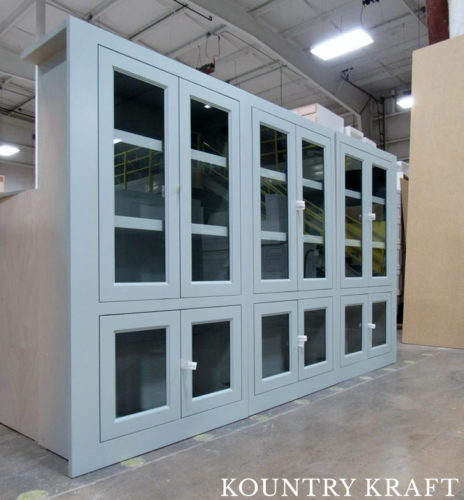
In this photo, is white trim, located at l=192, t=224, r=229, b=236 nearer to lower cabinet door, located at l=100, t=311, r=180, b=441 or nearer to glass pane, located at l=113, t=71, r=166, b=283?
glass pane, located at l=113, t=71, r=166, b=283

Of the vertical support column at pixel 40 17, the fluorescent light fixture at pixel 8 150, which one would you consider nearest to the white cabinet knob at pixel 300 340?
the vertical support column at pixel 40 17

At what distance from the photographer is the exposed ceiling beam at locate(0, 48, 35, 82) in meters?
5.51

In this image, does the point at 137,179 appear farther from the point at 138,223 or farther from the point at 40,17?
the point at 40,17

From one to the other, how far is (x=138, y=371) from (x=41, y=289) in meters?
0.51

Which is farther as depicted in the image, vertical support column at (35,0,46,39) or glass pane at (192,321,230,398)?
vertical support column at (35,0,46,39)

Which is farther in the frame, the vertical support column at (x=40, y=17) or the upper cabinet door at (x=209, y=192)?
the vertical support column at (x=40, y=17)

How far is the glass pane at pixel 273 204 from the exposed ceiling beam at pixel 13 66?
4590 mm

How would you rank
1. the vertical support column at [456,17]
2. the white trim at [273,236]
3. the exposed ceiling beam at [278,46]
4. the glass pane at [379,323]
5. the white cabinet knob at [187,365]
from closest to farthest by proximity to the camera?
1. the white cabinet knob at [187,365]
2. the white trim at [273,236]
3. the glass pane at [379,323]
4. the vertical support column at [456,17]
5. the exposed ceiling beam at [278,46]

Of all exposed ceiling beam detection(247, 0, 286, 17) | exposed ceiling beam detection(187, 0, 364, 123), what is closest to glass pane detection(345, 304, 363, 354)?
exposed ceiling beam detection(187, 0, 364, 123)

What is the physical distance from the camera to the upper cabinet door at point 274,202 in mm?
2213

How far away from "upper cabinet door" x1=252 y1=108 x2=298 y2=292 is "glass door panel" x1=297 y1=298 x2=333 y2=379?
0.23 meters

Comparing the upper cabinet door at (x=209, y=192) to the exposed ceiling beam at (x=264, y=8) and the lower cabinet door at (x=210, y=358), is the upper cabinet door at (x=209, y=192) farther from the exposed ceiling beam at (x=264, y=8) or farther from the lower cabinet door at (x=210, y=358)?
the exposed ceiling beam at (x=264, y=8)

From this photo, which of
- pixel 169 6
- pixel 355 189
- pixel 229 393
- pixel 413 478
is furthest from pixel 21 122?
pixel 413 478

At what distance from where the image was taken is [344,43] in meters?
5.09
